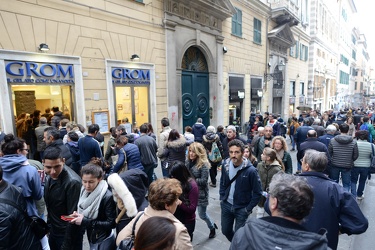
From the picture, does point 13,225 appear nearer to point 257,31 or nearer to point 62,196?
point 62,196

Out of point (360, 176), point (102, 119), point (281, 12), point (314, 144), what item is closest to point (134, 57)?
point (102, 119)

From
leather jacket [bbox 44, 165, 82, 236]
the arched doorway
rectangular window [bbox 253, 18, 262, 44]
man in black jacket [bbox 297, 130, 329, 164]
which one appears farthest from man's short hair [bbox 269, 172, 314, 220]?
rectangular window [bbox 253, 18, 262, 44]

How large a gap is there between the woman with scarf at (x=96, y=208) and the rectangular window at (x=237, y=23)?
521 inches

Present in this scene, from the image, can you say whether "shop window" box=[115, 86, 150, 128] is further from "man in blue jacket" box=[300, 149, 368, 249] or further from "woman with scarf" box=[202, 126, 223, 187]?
"man in blue jacket" box=[300, 149, 368, 249]

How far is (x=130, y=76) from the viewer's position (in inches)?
338

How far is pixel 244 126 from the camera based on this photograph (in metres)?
15.4

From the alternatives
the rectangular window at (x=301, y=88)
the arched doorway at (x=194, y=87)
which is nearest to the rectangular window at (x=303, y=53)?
the rectangular window at (x=301, y=88)

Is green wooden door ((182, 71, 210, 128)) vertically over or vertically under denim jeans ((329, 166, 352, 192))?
over

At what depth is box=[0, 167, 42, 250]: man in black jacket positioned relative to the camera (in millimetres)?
2160

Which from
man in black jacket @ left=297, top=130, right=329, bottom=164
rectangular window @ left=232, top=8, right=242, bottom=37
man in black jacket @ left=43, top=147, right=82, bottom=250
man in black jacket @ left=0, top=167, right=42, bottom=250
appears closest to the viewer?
man in black jacket @ left=0, top=167, right=42, bottom=250

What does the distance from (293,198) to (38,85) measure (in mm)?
6922

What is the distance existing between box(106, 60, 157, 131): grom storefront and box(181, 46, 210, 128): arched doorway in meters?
2.17

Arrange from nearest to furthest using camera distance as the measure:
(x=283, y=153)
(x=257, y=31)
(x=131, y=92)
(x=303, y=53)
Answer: (x=283, y=153)
(x=131, y=92)
(x=257, y=31)
(x=303, y=53)

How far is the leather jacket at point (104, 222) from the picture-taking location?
2609 millimetres
